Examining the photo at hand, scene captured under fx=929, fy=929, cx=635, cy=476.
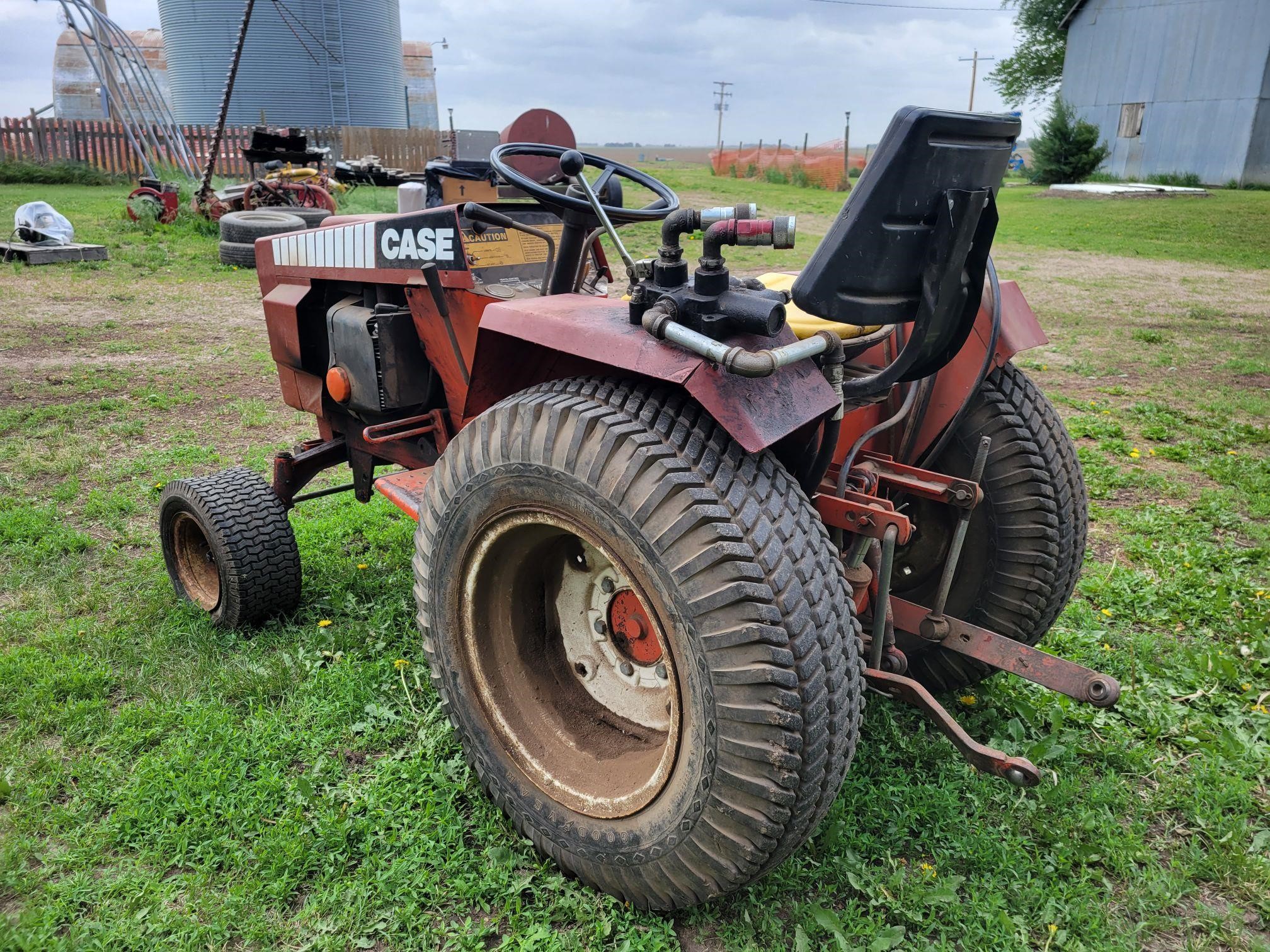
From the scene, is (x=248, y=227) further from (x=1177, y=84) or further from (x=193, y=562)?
(x=1177, y=84)

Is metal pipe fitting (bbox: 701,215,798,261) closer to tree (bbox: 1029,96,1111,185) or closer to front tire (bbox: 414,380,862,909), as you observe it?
front tire (bbox: 414,380,862,909)

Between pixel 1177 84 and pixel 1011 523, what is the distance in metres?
32.6

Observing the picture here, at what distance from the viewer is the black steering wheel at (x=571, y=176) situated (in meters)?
2.58

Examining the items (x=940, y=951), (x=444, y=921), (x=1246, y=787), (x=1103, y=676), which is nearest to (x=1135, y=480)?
(x=1246, y=787)

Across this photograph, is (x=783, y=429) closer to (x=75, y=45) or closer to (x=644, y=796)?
(x=644, y=796)

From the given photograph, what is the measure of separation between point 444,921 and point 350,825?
0.41 metres

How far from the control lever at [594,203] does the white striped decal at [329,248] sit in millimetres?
1064

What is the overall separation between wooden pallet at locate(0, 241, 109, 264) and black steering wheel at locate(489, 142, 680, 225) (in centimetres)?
1067

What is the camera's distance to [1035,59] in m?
45.3

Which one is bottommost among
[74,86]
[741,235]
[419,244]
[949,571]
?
[949,571]

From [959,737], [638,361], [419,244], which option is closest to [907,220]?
[638,361]

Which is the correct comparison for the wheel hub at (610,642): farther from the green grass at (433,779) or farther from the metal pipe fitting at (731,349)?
the metal pipe fitting at (731,349)

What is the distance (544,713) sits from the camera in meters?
2.47

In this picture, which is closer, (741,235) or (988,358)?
(741,235)
